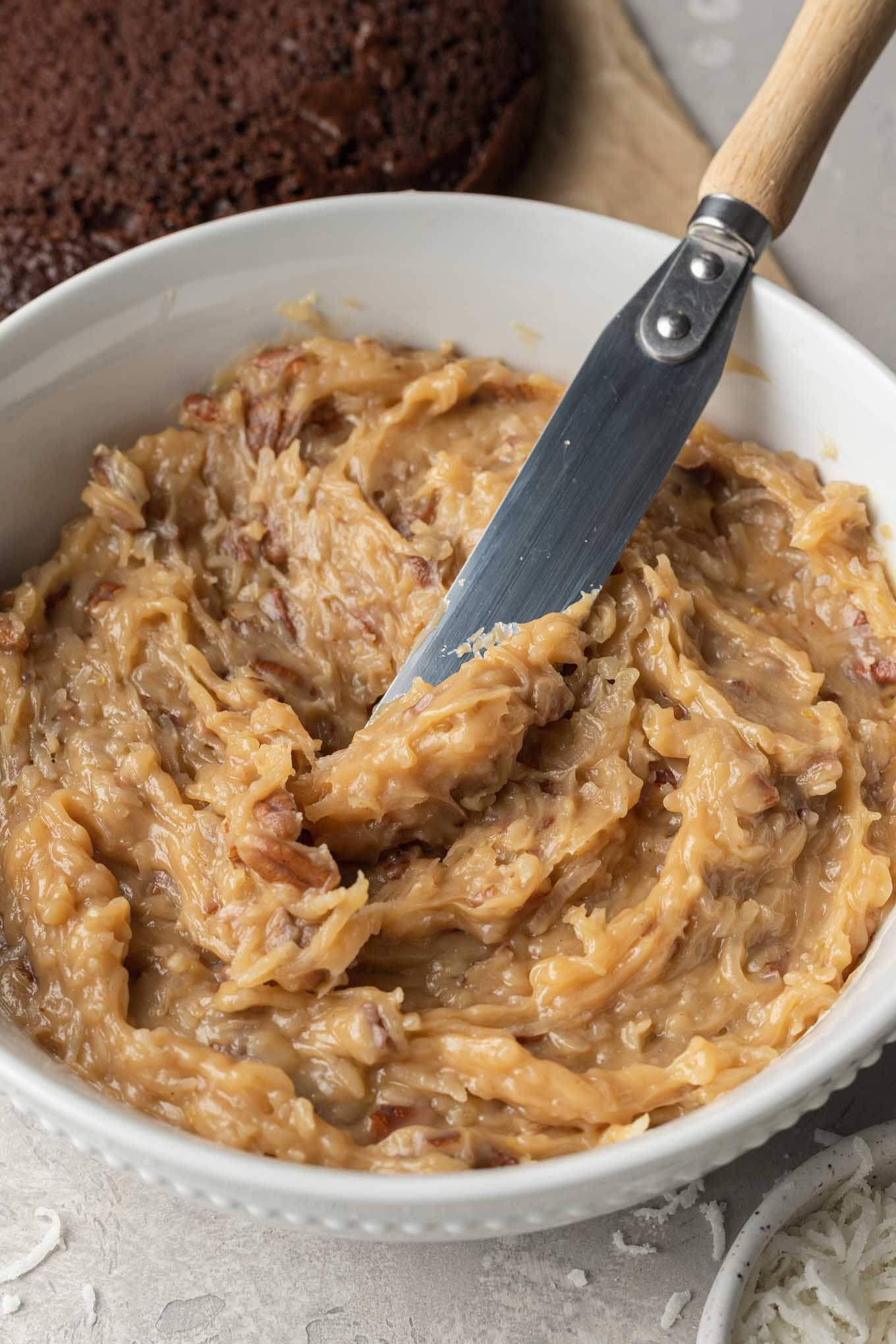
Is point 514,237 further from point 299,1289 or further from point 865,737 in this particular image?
point 299,1289

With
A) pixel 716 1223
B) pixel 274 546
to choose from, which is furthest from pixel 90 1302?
pixel 274 546

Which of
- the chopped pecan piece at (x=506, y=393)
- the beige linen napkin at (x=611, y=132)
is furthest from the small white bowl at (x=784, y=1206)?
the beige linen napkin at (x=611, y=132)

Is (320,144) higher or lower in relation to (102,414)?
higher

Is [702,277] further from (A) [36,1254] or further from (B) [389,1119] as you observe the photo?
(A) [36,1254]

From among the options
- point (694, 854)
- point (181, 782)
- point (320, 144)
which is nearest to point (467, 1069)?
point (694, 854)

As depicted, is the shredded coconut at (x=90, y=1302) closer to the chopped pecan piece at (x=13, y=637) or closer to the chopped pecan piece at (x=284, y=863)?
the chopped pecan piece at (x=284, y=863)

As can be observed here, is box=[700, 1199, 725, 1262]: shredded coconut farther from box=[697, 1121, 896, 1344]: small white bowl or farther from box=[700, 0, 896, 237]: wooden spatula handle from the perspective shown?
box=[700, 0, 896, 237]: wooden spatula handle
